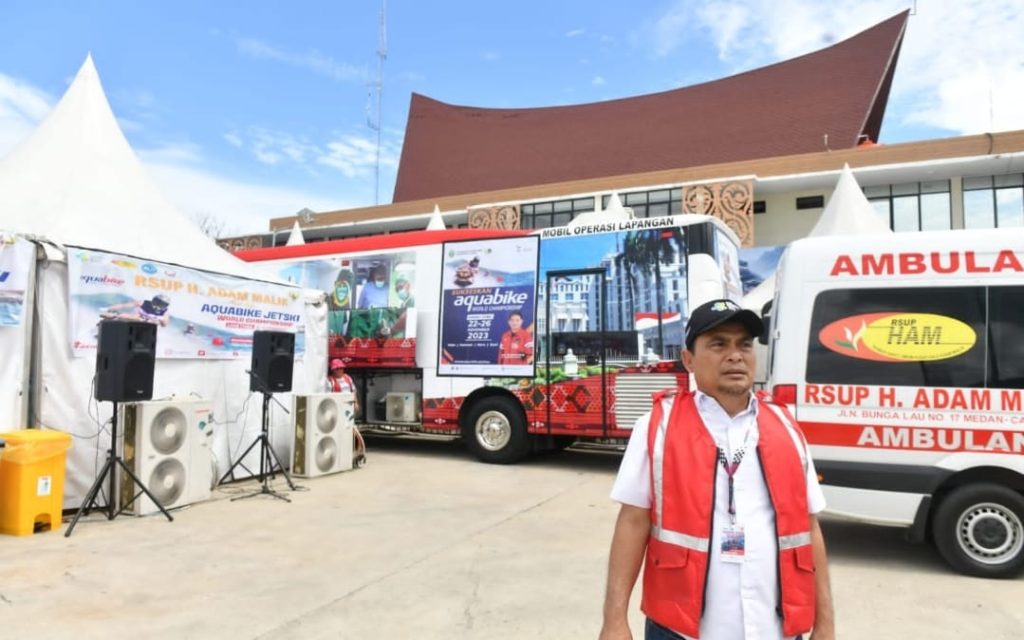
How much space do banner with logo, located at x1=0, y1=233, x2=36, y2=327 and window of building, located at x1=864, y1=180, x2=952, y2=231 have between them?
2728cm

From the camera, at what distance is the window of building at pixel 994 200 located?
83.6 feet

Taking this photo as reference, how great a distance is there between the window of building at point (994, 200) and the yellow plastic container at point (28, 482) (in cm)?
2887

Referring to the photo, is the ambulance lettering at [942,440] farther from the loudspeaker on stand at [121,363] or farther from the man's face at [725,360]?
the loudspeaker on stand at [121,363]

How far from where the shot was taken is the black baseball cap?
192 cm

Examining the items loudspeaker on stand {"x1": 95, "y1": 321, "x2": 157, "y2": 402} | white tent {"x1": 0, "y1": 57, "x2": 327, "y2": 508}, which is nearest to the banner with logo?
white tent {"x1": 0, "y1": 57, "x2": 327, "y2": 508}

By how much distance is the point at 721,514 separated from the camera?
184 centimetres

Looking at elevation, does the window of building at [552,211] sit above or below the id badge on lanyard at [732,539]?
above

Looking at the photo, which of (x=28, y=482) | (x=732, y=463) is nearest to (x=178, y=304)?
(x=28, y=482)

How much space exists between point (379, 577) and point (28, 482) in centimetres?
332

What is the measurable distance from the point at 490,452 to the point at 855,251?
19.0ft

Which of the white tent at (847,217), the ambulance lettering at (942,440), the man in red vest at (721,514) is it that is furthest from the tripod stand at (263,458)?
the white tent at (847,217)

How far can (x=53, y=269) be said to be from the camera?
264 inches

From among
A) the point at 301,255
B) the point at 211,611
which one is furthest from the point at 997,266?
the point at 301,255

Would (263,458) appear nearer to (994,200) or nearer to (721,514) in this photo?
(721,514)
